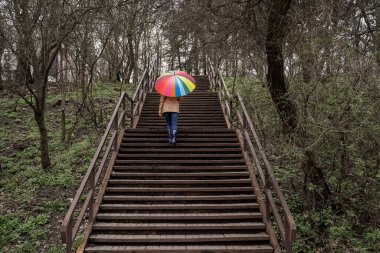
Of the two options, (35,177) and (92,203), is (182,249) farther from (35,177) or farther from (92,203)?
(35,177)

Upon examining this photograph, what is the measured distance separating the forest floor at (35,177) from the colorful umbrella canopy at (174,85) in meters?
3.08

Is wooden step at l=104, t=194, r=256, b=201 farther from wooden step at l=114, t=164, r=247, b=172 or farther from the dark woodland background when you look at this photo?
the dark woodland background

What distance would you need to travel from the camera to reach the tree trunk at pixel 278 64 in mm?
6785

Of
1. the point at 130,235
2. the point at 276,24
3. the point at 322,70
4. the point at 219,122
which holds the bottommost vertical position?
the point at 130,235

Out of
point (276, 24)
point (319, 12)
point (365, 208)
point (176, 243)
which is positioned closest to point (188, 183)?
point (176, 243)

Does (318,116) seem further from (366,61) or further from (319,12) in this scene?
(319,12)

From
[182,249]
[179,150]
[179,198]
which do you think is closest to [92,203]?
[179,198]

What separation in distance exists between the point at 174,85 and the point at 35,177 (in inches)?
169

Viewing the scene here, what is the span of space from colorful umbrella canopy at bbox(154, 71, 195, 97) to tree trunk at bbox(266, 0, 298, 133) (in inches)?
70.8

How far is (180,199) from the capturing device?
6105mm

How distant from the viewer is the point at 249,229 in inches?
217

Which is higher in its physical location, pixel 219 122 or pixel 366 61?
pixel 366 61

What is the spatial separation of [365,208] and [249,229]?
2318 millimetres

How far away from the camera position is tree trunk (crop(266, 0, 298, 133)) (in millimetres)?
6785
